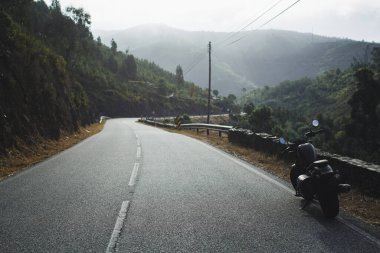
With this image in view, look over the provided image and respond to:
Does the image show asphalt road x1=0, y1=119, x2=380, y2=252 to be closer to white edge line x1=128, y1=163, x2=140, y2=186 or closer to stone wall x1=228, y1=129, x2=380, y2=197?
white edge line x1=128, y1=163, x2=140, y2=186

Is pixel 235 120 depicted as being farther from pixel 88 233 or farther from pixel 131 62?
pixel 88 233

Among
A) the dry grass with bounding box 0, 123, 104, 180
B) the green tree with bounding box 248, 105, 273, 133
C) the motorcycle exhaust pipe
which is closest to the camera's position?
the motorcycle exhaust pipe

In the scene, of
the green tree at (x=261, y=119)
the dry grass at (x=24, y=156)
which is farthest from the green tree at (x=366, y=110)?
the dry grass at (x=24, y=156)

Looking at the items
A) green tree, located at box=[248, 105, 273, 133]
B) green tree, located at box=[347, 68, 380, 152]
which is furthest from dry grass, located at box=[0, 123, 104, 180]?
green tree, located at box=[248, 105, 273, 133]

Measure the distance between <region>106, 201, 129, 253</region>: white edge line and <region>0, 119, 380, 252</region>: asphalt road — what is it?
1cm

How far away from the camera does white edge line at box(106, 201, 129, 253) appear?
4348 mm

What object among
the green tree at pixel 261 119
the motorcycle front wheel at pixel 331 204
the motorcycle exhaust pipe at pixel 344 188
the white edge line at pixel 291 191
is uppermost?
the motorcycle exhaust pipe at pixel 344 188

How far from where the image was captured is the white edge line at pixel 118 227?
4348mm

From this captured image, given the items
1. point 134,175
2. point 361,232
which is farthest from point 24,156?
point 361,232

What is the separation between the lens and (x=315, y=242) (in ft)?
14.9

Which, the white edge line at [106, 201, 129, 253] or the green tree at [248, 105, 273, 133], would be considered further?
the green tree at [248, 105, 273, 133]

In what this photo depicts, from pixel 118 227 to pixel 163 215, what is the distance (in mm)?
862

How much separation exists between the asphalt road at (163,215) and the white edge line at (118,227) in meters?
0.01

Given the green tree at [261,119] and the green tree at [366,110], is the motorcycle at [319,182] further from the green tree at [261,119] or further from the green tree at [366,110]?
the green tree at [261,119]
